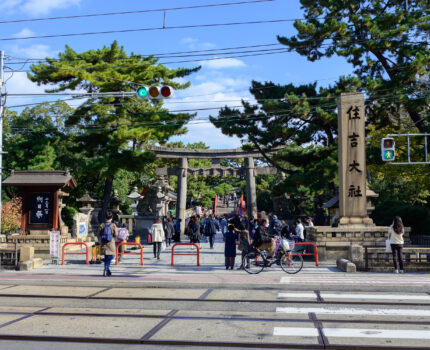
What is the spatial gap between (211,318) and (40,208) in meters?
16.4

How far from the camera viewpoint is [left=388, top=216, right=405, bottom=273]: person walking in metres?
14.1

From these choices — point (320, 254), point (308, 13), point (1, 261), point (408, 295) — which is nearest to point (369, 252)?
point (320, 254)

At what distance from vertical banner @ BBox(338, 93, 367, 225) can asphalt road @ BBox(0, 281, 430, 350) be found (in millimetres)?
7772

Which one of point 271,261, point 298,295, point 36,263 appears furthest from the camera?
point 36,263

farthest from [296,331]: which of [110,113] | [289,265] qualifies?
[110,113]

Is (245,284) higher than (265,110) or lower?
lower

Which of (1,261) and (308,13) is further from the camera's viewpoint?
(308,13)

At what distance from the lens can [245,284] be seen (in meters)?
12.0

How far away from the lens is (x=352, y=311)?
28.9ft

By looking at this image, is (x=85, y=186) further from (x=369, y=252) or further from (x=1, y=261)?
(x=369, y=252)

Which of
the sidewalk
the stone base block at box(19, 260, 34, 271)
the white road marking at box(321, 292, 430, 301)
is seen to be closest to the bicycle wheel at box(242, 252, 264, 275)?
the sidewalk

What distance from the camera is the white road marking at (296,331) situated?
6963 millimetres

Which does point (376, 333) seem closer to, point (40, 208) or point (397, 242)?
point (397, 242)

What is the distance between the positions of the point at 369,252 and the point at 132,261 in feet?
30.6
